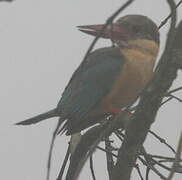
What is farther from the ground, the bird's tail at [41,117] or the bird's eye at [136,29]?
the bird's eye at [136,29]

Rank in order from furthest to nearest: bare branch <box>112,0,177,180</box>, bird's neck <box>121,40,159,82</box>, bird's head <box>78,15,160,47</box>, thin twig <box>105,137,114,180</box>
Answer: bird's head <box>78,15,160,47</box>, bird's neck <box>121,40,159,82</box>, thin twig <box>105,137,114,180</box>, bare branch <box>112,0,177,180</box>

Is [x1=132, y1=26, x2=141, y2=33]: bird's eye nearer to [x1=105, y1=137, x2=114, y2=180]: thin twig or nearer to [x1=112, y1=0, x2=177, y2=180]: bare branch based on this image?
[x1=105, y1=137, x2=114, y2=180]: thin twig

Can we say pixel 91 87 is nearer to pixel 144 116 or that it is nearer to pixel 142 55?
pixel 142 55

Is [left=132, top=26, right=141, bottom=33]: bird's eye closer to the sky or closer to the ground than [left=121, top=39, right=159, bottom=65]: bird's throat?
closer to the sky

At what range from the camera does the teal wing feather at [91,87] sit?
12.0 feet

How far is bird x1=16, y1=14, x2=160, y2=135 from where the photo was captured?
12.3 ft

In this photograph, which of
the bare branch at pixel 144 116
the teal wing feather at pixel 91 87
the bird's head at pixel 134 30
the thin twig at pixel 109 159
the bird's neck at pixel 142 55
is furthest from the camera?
the bird's head at pixel 134 30

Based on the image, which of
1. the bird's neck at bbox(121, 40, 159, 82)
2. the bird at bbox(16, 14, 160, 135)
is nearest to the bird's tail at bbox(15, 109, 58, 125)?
the bird at bbox(16, 14, 160, 135)

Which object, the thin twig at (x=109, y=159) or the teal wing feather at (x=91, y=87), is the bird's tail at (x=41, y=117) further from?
the thin twig at (x=109, y=159)

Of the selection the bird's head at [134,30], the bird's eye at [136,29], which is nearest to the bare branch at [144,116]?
the bird's head at [134,30]

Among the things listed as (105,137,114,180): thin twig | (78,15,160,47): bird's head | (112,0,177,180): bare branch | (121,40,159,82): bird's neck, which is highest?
(78,15,160,47): bird's head

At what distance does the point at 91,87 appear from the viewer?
13.1ft

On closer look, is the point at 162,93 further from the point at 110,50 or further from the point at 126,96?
the point at 110,50

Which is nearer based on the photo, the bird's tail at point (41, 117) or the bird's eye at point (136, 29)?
the bird's tail at point (41, 117)
